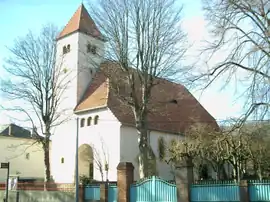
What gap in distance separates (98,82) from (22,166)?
19.9 metres

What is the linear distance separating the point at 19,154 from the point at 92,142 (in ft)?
57.7

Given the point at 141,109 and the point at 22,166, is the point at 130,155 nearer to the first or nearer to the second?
the point at 141,109

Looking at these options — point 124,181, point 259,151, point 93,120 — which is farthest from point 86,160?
point 124,181

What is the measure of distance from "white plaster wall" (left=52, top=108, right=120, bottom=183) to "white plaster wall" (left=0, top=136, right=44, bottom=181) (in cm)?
955

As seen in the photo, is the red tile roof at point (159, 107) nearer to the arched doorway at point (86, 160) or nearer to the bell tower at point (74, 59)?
the bell tower at point (74, 59)

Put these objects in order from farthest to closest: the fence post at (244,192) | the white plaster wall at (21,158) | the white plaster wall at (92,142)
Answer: the white plaster wall at (21,158), the white plaster wall at (92,142), the fence post at (244,192)

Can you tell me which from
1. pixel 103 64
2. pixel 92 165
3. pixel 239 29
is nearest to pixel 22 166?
pixel 92 165

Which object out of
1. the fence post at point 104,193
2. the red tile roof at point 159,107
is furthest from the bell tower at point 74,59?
the fence post at point 104,193

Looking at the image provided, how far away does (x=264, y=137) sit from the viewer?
91.5 feet

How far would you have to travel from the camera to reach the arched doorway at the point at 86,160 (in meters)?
39.8

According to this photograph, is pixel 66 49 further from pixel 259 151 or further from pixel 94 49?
pixel 259 151

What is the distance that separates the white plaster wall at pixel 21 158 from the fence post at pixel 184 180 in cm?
3441

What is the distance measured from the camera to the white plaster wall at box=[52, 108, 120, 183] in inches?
1435

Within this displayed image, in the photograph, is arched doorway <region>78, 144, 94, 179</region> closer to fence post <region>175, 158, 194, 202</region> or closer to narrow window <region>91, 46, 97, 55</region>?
narrow window <region>91, 46, 97, 55</region>
